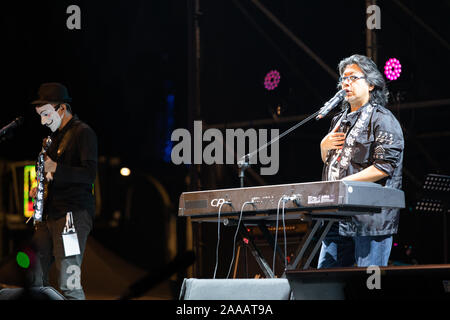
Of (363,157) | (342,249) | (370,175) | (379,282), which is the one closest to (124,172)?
(342,249)

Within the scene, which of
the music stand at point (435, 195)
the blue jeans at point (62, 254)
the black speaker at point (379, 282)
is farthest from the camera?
the music stand at point (435, 195)

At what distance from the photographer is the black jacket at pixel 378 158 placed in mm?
2930

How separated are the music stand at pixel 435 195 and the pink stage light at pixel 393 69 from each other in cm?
86

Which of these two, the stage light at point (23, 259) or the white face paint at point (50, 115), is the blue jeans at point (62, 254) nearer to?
the white face paint at point (50, 115)

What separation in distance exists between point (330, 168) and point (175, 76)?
13.9 feet

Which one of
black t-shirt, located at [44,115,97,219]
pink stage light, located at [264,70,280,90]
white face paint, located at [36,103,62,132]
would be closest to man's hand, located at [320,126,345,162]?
black t-shirt, located at [44,115,97,219]

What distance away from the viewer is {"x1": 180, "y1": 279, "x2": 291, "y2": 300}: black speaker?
2375mm

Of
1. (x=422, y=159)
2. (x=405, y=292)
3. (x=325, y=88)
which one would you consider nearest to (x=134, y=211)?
(x=325, y=88)

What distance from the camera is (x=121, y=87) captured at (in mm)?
7270

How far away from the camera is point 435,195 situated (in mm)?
Result: 4742

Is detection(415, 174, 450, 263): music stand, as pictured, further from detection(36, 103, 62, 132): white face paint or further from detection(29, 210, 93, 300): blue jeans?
detection(36, 103, 62, 132): white face paint

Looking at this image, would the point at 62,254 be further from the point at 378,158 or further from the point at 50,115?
the point at 378,158

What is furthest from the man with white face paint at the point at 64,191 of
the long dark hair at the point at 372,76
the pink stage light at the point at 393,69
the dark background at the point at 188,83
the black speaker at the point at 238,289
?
the pink stage light at the point at 393,69

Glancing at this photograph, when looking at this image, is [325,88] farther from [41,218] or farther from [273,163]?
[41,218]
